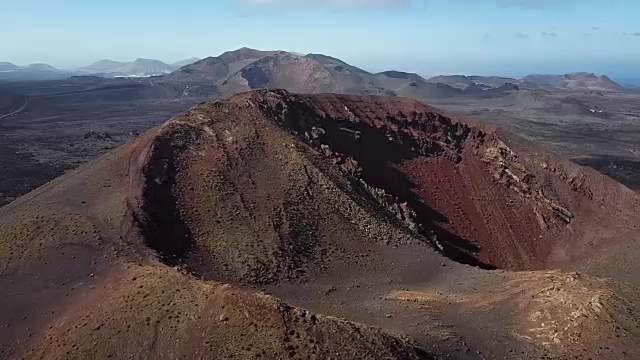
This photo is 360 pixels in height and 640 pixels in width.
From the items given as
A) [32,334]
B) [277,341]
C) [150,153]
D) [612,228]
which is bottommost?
[612,228]

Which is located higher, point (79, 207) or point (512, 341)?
point (79, 207)

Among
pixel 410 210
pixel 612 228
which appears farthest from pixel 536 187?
pixel 410 210

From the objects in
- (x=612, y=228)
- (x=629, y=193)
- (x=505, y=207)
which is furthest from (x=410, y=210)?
(x=629, y=193)

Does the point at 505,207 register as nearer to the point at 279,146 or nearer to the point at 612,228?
the point at 612,228

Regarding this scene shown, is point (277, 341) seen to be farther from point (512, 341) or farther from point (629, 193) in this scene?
point (629, 193)

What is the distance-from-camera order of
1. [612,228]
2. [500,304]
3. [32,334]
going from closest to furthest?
[32,334] → [500,304] → [612,228]

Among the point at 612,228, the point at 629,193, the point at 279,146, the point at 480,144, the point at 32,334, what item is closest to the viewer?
the point at 32,334

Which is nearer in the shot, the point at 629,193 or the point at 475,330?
the point at 475,330
